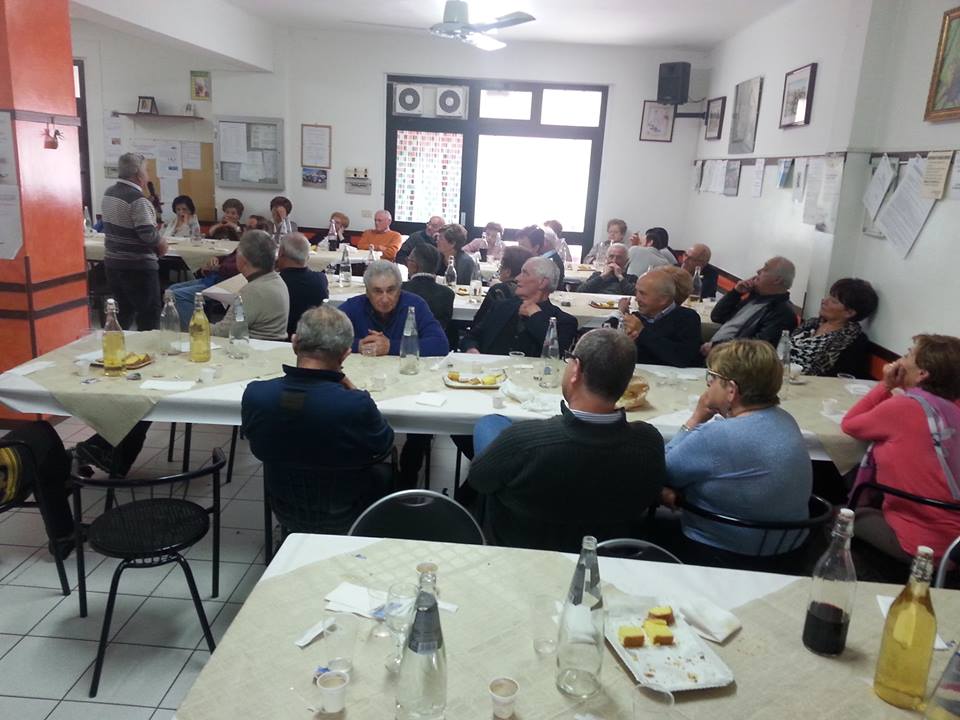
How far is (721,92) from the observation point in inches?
306

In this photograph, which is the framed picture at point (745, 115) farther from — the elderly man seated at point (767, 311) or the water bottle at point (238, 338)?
the water bottle at point (238, 338)

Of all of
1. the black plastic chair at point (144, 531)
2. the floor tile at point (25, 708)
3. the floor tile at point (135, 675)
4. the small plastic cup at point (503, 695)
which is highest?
the small plastic cup at point (503, 695)

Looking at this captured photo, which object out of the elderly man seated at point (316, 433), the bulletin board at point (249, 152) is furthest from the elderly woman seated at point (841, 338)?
the bulletin board at point (249, 152)

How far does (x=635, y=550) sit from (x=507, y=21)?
15.6 ft

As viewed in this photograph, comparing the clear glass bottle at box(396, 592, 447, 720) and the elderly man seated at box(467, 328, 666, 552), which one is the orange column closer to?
the elderly man seated at box(467, 328, 666, 552)

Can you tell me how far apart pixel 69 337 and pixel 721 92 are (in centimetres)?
682

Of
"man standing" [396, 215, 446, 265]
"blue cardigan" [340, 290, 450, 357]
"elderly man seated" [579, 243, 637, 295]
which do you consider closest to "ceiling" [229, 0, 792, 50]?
"man standing" [396, 215, 446, 265]

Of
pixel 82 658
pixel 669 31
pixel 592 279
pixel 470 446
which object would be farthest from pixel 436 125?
pixel 82 658

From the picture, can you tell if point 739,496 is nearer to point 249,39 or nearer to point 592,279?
point 592,279

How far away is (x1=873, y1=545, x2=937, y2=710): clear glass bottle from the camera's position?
4.23ft

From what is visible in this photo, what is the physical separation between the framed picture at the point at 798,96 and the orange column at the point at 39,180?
517 centimetres

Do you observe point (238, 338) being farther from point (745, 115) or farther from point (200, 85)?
point (200, 85)

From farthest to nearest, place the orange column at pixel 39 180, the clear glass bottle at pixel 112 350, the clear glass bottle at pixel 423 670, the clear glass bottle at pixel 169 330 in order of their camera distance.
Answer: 1. the orange column at pixel 39 180
2. the clear glass bottle at pixel 169 330
3. the clear glass bottle at pixel 112 350
4. the clear glass bottle at pixel 423 670

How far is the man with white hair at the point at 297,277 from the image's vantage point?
4398 millimetres
